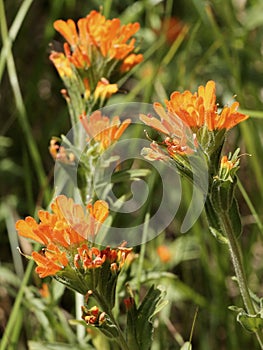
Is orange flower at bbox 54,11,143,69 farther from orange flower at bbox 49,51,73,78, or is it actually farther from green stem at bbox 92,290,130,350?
green stem at bbox 92,290,130,350

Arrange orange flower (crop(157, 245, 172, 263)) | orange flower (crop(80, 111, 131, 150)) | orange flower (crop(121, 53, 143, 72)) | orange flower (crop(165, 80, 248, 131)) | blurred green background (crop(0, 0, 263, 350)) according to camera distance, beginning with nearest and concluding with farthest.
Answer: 1. orange flower (crop(165, 80, 248, 131))
2. orange flower (crop(80, 111, 131, 150))
3. orange flower (crop(121, 53, 143, 72))
4. blurred green background (crop(0, 0, 263, 350))
5. orange flower (crop(157, 245, 172, 263))

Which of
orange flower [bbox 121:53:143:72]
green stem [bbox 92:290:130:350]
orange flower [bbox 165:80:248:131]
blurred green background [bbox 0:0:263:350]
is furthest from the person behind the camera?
blurred green background [bbox 0:0:263:350]

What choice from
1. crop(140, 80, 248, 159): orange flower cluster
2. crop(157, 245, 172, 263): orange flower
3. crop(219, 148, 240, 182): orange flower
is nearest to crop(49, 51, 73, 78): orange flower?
crop(140, 80, 248, 159): orange flower cluster

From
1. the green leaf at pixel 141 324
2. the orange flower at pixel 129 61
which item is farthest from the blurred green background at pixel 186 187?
the green leaf at pixel 141 324

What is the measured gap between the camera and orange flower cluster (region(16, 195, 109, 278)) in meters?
1.09

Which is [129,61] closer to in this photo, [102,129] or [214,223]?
[102,129]

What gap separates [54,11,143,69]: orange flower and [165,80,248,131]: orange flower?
369 mm

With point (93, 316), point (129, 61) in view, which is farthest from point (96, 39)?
point (93, 316)

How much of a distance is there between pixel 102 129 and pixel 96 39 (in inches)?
8.4

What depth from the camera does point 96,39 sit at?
1439 mm

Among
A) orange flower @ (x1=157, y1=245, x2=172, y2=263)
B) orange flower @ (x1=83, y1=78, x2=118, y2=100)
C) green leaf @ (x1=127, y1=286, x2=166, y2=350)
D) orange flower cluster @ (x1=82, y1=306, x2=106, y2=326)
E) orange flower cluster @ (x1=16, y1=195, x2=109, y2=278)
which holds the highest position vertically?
orange flower @ (x1=83, y1=78, x2=118, y2=100)

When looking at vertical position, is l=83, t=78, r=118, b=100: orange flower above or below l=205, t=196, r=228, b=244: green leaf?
above

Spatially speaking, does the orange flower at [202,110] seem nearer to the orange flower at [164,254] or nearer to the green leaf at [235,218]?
the green leaf at [235,218]

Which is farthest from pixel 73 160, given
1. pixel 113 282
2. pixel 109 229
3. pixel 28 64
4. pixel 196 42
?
pixel 28 64
